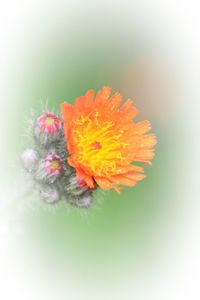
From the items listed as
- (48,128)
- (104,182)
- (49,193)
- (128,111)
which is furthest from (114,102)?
(49,193)

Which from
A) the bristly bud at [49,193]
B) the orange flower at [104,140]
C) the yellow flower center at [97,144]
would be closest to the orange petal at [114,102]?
the orange flower at [104,140]

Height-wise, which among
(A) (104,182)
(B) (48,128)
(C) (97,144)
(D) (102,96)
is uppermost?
(D) (102,96)

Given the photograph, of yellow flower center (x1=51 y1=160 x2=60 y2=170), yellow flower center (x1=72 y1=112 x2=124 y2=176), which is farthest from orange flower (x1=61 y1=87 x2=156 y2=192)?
yellow flower center (x1=51 y1=160 x2=60 y2=170)

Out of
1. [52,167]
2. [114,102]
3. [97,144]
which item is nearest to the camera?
[52,167]

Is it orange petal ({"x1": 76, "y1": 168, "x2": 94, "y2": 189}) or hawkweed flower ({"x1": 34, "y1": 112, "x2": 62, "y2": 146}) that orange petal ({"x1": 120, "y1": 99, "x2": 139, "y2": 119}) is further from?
orange petal ({"x1": 76, "y1": 168, "x2": 94, "y2": 189})

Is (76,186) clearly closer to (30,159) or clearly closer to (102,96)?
(30,159)

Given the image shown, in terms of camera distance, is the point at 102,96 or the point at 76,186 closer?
the point at 76,186

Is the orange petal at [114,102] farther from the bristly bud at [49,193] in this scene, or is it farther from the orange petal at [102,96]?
the bristly bud at [49,193]

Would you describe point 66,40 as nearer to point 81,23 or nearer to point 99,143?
point 81,23
